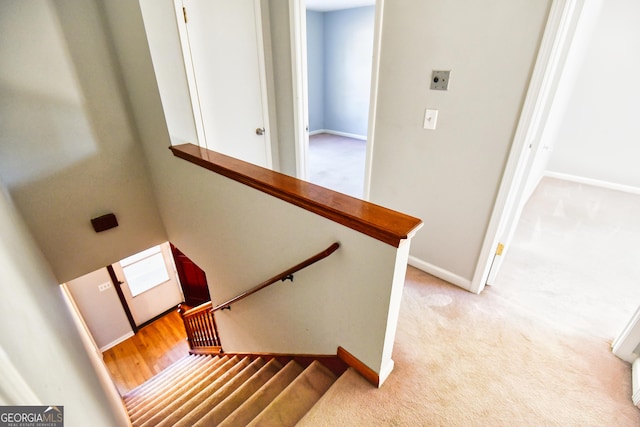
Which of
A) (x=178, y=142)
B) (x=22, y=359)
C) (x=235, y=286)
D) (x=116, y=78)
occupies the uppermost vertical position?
(x=116, y=78)

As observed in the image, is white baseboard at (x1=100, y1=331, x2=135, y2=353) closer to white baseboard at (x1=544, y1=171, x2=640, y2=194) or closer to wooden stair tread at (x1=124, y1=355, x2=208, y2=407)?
wooden stair tread at (x1=124, y1=355, x2=208, y2=407)

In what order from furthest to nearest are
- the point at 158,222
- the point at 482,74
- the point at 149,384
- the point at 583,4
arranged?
the point at 149,384 < the point at 158,222 < the point at 482,74 < the point at 583,4

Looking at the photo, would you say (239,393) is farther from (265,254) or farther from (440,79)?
(440,79)

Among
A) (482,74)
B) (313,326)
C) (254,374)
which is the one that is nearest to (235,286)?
(254,374)

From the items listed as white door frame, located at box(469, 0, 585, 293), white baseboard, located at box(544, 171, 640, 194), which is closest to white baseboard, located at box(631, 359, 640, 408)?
white door frame, located at box(469, 0, 585, 293)

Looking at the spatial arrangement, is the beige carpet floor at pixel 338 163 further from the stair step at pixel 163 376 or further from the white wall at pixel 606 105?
the stair step at pixel 163 376

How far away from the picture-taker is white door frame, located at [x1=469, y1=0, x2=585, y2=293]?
1.43m

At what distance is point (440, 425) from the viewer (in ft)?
4.32

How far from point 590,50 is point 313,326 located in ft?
15.6

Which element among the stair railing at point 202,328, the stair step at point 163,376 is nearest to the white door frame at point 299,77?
the stair railing at point 202,328

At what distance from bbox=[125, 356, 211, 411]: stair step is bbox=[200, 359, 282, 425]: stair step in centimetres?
174

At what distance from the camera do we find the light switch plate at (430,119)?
6.29ft

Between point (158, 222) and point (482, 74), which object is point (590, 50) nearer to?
point (482, 74)

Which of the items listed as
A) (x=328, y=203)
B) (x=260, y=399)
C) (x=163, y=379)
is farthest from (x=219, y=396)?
(x=163, y=379)
